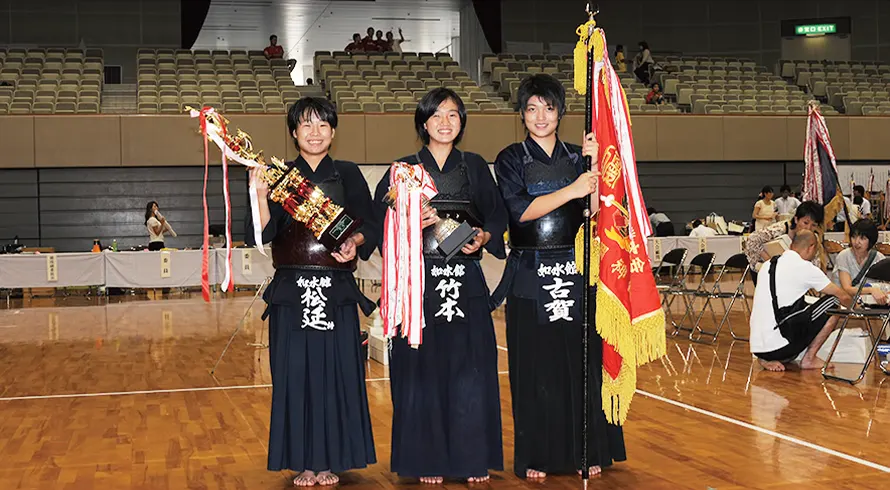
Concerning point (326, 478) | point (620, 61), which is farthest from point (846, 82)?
point (326, 478)

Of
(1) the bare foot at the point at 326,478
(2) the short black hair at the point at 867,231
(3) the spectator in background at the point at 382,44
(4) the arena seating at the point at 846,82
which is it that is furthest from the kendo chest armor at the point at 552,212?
(3) the spectator in background at the point at 382,44

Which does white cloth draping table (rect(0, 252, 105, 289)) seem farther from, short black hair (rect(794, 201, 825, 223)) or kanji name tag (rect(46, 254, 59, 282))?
short black hair (rect(794, 201, 825, 223))

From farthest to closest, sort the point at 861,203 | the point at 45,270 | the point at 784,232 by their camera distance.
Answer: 1. the point at 861,203
2. the point at 45,270
3. the point at 784,232

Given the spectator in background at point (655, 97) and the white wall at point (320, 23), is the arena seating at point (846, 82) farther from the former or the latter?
the white wall at point (320, 23)

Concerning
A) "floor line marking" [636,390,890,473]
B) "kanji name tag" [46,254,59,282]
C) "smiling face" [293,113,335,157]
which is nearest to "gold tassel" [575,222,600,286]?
"smiling face" [293,113,335,157]

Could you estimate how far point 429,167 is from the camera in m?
3.81

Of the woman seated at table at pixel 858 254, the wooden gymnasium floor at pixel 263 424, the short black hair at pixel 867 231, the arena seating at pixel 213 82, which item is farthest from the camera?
the arena seating at pixel 213 82

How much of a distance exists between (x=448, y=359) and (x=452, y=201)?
0.62 metres

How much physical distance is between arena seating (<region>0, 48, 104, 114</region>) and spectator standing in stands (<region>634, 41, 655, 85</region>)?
37.3 ft

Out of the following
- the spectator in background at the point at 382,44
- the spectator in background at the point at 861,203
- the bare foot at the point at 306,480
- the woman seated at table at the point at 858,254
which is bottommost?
the bare foot at the point at 306,480

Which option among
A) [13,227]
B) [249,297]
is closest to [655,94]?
[249,297]

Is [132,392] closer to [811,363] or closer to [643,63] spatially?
[811,363]

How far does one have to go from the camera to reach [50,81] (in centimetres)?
1767

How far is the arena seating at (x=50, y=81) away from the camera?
54.9 feet
